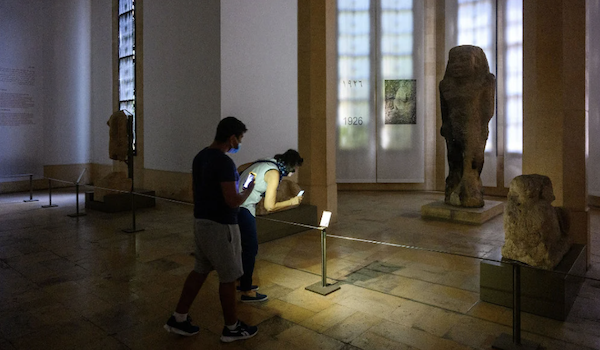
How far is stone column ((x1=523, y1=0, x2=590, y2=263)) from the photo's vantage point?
6156 mm

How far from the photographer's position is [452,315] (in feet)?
14.7

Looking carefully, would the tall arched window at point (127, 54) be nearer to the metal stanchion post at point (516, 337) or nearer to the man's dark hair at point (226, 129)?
the man's dark hair at point (226, 129)

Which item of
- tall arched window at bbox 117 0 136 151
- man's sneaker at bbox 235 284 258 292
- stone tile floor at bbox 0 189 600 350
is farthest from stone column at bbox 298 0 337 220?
tall arched window at bbox 117 0 136 151

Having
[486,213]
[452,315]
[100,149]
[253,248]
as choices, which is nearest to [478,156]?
[486,213]

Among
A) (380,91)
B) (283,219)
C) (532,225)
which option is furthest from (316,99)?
(380,91)

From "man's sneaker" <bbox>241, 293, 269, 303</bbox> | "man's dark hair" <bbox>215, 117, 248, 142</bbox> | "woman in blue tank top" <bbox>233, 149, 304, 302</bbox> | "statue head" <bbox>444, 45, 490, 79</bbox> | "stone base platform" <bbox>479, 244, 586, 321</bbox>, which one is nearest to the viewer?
"man's dark hair" <bbox>215, 117, 248, 142</bbox>

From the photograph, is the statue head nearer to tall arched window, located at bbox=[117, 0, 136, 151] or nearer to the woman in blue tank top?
the woman in blue tank top

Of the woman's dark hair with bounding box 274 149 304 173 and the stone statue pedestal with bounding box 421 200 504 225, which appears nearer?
the woman's dark hair with bounding box 274 149 304 173

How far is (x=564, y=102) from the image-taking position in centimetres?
614

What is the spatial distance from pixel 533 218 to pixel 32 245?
7296mm

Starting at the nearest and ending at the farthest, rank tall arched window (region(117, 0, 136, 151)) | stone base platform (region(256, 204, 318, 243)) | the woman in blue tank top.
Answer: the woman in blue tank top, stone base platform (region(256, 204, 318, 243)), tall arched window (region(117, 0, 136, 151))

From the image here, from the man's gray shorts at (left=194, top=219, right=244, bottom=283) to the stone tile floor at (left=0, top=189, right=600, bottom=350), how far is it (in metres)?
0.65

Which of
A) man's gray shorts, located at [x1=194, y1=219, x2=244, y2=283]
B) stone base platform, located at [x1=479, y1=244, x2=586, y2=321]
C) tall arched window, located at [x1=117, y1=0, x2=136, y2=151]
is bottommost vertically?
stone base platform, located at [x1=479, y1=244, x2=586, y2=321]

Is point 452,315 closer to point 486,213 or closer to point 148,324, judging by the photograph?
point 148,324
